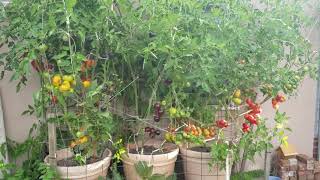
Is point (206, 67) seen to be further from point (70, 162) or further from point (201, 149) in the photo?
point (70, 162)

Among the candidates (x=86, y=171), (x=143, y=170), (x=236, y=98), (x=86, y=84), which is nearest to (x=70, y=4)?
(x=86, y=84)

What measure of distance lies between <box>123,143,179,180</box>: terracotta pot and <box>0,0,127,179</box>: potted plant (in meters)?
0.15

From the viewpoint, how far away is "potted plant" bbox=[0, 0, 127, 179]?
192 centimetres

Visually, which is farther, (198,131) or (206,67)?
(198,131)

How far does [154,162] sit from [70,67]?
0.89 metres

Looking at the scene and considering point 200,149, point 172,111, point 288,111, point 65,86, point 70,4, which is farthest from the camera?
point 288,111

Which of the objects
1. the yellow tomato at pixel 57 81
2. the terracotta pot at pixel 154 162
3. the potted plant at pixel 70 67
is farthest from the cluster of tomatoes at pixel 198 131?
the yellow tomato at pixel 57 81

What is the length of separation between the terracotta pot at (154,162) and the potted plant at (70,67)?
148 millimetres

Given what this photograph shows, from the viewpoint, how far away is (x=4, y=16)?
2191 mm

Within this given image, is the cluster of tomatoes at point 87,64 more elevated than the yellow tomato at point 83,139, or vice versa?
the cluster of tomatoes at point 87,64

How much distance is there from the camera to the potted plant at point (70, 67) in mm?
1925

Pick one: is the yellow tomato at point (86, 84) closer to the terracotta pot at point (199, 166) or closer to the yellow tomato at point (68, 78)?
the yellow tomato at point (68, 78)

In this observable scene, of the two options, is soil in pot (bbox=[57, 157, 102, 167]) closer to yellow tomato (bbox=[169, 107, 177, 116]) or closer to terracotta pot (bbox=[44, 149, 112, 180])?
terracotta pot (bbox=[44, 149, 112, 180])

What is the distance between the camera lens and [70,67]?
1961 mm
